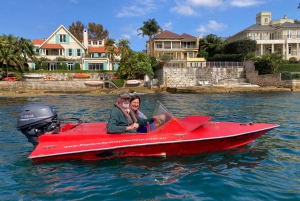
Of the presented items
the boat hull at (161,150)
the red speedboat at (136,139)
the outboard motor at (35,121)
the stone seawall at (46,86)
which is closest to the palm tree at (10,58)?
the stone seawall at (46,86)

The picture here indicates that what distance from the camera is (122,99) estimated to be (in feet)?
25.5

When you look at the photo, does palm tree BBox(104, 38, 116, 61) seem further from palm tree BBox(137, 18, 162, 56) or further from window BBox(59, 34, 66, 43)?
palm tree BBox(137, 18, 162, 56)

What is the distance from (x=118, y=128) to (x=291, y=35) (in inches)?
2528

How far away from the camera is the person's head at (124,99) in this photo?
772 cm

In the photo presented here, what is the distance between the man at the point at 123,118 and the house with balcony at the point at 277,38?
5901 centimetres

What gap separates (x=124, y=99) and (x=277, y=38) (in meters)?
64.0

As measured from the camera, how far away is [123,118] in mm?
7582

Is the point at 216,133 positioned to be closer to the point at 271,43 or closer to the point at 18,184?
the point at 18,184

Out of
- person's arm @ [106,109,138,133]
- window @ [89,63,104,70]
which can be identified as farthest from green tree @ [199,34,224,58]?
person's arm @ [106,109,138,133]

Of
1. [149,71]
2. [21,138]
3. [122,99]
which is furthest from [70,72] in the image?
[122,99]

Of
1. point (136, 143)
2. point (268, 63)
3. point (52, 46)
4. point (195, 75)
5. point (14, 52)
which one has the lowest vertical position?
point (136, 143)

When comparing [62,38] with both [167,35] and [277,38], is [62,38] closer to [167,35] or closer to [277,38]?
[167,35]

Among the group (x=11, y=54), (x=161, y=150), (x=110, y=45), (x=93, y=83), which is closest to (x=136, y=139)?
(x=161, y=150)

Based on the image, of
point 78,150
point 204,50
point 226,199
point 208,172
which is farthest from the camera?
point 204,50
